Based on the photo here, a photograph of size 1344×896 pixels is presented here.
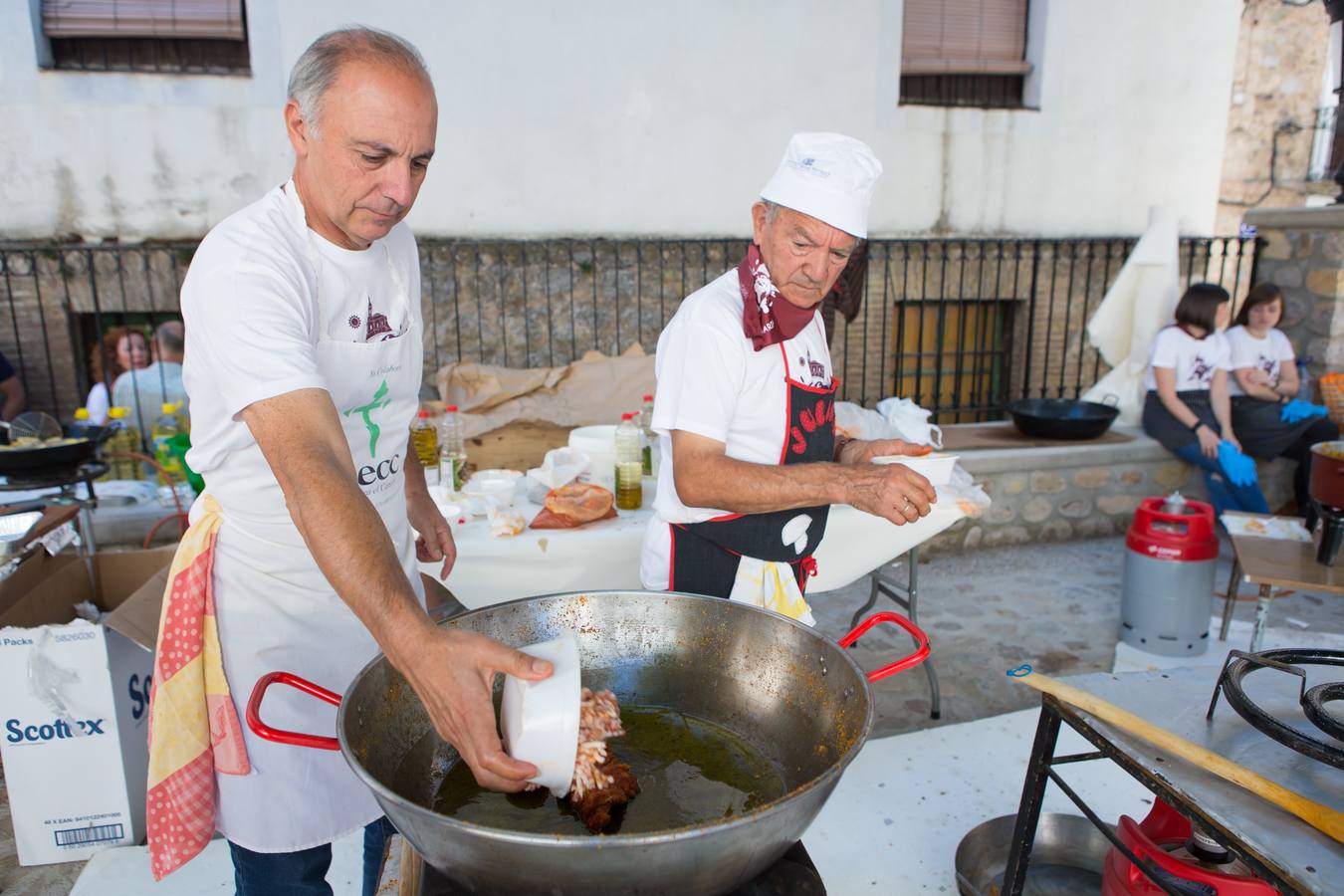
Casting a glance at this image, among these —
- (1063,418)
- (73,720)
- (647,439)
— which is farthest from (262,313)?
(1063,418)

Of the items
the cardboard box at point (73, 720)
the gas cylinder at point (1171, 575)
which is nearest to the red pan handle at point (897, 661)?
the cardboard box at point (73, 720)

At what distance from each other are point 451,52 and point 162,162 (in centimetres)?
194

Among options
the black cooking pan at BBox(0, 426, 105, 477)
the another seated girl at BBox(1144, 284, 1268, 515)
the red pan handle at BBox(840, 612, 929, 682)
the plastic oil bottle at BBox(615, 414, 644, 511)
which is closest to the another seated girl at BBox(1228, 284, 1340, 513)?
the another seated girl at BBox(1144, 284, 1268, 515)

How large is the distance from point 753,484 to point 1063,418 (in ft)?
13.8

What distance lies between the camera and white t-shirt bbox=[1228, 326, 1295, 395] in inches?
222

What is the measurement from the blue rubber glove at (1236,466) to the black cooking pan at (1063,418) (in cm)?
65

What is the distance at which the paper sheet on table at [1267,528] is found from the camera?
13.0ft

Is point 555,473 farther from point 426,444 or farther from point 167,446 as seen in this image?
point 167,446

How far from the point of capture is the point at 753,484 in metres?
2.01

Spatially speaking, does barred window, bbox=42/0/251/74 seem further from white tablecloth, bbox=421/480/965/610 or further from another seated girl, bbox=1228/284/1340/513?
another seated girl, bbox=1228/284/1340/513

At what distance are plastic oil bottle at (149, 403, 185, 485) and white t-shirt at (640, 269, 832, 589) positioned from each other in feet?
10.2

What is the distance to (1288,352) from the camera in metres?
5.72

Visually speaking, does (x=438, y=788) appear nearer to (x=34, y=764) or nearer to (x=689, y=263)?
(x=34, y=764)

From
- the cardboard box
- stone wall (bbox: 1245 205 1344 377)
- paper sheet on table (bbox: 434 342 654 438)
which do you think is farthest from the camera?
stone wall (bbox: 1245 205 1344 377)
